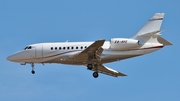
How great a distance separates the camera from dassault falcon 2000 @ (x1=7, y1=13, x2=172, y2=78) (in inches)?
2309

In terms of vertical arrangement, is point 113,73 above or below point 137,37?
below

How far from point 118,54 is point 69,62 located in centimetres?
433

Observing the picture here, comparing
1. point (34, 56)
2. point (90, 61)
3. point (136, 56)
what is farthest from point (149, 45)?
point (34, 56)

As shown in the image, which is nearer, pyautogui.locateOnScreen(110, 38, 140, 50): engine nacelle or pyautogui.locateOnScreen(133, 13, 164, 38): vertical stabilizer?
pyautogui.locateOnScreen(110, 38, 140, 50): engine nacelle

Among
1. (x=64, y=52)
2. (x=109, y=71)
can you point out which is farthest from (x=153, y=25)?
(x=64, y=52)

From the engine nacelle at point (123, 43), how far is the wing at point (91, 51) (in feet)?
4.34

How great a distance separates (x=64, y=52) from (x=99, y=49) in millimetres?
3623

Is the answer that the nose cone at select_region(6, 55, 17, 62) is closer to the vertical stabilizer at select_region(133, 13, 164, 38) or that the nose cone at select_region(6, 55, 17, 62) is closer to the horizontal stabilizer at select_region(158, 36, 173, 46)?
the vertical stabilizer at select_region(133, 13, 164, 38)

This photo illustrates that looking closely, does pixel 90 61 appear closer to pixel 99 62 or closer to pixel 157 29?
pixel 99 62

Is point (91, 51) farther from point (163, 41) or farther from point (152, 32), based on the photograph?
point (163, 41)

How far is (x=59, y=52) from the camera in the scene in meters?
60.8

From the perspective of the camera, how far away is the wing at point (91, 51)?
57.6 m

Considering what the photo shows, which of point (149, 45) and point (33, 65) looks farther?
point (33, 65)

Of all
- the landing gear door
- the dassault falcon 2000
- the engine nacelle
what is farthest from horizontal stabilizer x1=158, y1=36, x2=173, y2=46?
the landing gear door
